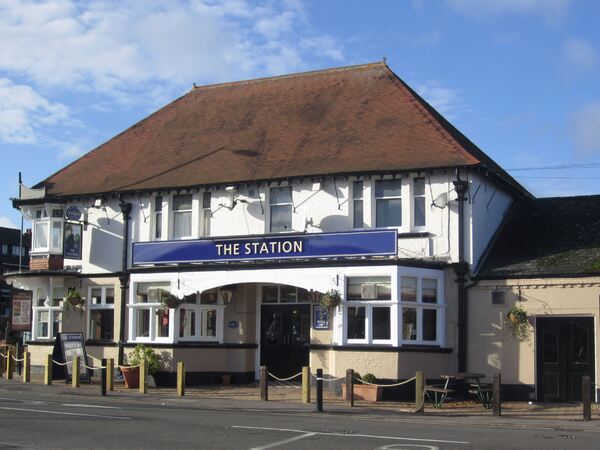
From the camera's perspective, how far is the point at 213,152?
2795 centimetres

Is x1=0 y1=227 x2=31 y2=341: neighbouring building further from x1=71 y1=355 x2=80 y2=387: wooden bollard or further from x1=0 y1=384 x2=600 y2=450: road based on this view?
x1=0 y1=384 x2=600 y2=450: road

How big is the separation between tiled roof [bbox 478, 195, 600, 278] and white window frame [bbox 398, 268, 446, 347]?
1264 millimetres

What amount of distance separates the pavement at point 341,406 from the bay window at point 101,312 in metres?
2.75

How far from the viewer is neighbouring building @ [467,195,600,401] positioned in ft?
71.4

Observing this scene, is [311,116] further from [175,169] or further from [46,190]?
[46,190]

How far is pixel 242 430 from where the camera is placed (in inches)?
559

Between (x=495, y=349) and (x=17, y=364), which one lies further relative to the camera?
(x=17, y=364)

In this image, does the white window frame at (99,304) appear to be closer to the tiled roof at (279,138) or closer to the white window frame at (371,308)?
the tiled roof at (279,138)

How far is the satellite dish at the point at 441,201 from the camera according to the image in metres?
23.2

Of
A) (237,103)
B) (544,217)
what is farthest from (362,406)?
(237,103)

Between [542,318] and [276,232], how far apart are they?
26.5 ft

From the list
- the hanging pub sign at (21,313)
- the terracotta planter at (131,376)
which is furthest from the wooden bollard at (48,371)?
the hanging pub sign at (21,313)

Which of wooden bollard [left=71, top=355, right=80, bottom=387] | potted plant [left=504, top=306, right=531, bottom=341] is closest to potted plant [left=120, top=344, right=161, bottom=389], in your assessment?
wooden bollard [left=71, top=355, right=80, bottom=387]

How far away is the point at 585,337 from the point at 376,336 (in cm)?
542
